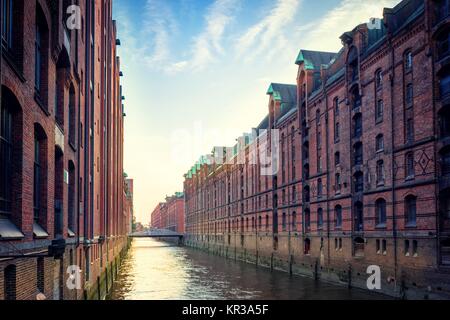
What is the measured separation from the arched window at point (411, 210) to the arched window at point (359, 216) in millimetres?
4880

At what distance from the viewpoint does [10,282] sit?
8188 millimetres

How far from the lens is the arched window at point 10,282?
8.03 metres

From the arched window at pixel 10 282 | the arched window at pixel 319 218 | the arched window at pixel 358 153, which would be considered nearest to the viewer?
the arched window at pixel 10 282

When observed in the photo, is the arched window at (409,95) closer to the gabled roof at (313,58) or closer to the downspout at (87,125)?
the gabled roof at (313,58)

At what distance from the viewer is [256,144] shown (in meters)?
52.7

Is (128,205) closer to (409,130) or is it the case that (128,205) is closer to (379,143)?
(379,143)

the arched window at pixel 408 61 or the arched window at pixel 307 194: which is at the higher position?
the arched window at pixel 408 61

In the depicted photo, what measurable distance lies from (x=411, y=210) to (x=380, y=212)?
3.06 meters

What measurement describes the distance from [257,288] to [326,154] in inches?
403

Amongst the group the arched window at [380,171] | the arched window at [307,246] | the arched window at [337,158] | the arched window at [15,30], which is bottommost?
the arched window at [307,246]

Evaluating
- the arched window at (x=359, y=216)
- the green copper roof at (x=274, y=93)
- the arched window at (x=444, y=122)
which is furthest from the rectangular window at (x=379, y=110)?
the green copper roof at (x=274, y=93)

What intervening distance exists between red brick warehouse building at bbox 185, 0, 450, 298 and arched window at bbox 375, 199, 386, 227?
6 cm

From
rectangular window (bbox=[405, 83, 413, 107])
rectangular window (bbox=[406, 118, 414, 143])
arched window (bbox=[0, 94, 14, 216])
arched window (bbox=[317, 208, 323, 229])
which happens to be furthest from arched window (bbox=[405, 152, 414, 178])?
arched window (bbox=[0, 94, 14, 216])
